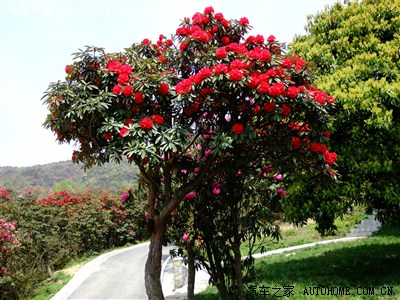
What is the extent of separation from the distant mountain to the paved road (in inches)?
2462

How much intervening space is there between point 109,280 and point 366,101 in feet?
37.7

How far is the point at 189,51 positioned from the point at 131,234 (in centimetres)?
2116

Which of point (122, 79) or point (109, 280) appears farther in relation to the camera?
point (109, 280)

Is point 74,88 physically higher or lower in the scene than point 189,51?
lower

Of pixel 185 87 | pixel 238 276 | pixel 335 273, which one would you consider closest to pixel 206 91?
pixel 185 87

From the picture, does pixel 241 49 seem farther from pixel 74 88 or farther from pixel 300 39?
pixel 300 39

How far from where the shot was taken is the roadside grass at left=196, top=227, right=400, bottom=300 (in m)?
8.44

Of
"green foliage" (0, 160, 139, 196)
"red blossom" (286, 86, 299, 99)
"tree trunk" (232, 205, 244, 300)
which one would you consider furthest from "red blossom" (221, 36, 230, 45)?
"green foliage" (0, 160, 139, 196)

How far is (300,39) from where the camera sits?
1121cm

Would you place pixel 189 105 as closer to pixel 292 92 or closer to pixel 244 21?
pixel 292 92

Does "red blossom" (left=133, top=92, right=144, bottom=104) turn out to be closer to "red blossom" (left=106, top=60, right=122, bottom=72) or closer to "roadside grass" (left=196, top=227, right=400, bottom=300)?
"red blossom" (left=106, top=60, right=122, bottom=72)

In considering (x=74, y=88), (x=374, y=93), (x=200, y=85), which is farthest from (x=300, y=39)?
(x=74, y=88)

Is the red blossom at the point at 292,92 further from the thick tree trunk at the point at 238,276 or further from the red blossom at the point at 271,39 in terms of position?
the thick tree trunk at the point at 238,276

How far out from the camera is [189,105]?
5.63 meters
